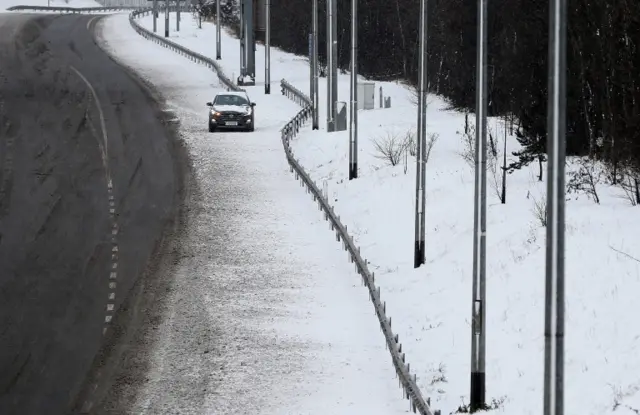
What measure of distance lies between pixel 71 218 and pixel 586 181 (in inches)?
500

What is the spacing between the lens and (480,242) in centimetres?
1828

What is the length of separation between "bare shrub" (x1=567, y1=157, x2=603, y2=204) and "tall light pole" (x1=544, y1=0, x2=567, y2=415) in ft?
42.2

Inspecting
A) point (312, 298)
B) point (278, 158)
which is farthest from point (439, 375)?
point (278, 158)

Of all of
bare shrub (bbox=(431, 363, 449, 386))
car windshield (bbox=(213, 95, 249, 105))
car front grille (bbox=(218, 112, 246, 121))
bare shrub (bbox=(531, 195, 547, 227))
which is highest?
car windshield (bbox=(213, 95, 249, 105))

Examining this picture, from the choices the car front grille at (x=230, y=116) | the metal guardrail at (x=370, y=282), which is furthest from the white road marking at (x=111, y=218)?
the metal guardrail at (x=370, y=282)

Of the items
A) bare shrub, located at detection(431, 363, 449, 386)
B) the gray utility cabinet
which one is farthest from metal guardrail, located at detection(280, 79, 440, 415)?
the gray utility cabinet

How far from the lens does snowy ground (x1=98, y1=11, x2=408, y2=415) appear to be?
1870cm

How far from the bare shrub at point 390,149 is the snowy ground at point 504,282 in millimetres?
516

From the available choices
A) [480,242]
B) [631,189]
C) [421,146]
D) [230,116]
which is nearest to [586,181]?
[631,189]

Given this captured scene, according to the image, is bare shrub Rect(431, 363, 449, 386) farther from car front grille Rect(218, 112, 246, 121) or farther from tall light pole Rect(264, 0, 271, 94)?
tall light pole Rect(264, 0, 271, 94)

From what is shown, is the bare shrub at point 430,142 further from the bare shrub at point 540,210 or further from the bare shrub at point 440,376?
the bare shrub at point 440,376

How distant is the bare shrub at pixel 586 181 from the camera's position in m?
25.7

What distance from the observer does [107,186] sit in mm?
37219

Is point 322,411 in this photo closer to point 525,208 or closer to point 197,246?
point 525,208
